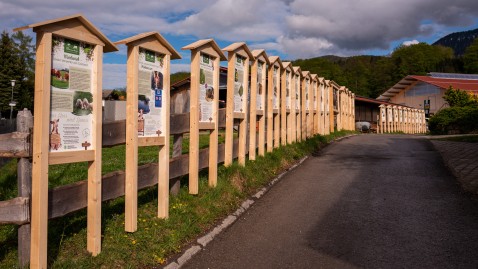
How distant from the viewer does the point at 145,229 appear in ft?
18.1

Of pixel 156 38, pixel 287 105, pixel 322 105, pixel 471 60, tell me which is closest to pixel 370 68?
pixel 471 60

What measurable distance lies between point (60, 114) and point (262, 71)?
6756 millimetres

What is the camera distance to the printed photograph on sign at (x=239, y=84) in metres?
8.79

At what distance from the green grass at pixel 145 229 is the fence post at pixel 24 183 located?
156 mm

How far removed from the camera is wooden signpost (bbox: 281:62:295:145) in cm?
1222

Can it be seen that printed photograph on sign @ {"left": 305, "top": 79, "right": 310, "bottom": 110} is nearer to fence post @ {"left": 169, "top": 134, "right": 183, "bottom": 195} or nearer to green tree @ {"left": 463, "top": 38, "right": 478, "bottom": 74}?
fence post @ {"left": 169, "top": 134, "right": 183, "bottom": 195}

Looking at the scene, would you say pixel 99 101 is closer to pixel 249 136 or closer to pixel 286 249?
pixel 286 249

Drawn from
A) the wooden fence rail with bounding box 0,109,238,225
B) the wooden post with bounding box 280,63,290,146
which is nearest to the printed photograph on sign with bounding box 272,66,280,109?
the wooden post with bounding box 280,63,290,146

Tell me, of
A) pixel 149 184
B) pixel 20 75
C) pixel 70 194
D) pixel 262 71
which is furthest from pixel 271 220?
pixel 20 75

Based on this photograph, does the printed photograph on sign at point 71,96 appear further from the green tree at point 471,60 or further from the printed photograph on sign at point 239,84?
the green tree at point 471,60

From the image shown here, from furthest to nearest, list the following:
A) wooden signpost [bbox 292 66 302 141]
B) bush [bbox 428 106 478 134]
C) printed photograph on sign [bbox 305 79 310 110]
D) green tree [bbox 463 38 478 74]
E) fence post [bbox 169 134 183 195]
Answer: green tree [bbox 463 38 478 74]
bush [bbox 428 106 478 134]
printed photograph on sign [bbox 305 79 310 110]
wooden signpost [bbox 292 66 302 141]
fence post [bbox 169 134 183 195]

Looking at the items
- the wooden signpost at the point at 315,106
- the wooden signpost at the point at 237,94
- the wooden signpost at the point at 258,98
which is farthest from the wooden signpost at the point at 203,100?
the wooden signpost at the point at 315,106

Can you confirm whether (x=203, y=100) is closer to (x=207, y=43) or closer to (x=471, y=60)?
(x=207, y=43)

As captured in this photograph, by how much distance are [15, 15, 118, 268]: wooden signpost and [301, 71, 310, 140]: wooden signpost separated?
10.6 metres
